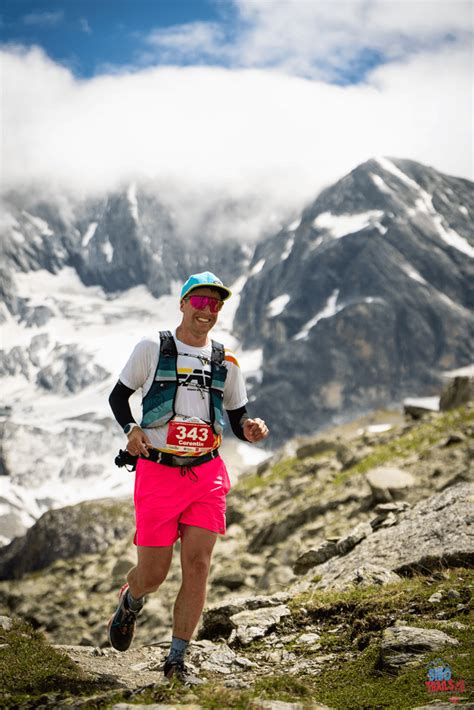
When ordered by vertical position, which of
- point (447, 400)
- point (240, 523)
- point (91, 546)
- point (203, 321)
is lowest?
point (91, 546)

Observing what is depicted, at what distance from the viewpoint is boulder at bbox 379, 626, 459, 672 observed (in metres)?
6.83

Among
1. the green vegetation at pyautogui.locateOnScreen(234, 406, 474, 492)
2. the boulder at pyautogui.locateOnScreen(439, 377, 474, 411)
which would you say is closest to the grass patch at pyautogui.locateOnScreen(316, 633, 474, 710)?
the green vegetation at pyautogui.locateOnScreen(234, 406, 474, 492)

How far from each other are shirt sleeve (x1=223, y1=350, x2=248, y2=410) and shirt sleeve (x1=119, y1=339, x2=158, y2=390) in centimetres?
83

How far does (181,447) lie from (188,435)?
0.46 ft

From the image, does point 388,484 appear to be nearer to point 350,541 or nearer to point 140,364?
point 350,541

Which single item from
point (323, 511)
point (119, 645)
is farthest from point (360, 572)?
point (323, 511)

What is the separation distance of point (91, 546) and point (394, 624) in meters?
79.3

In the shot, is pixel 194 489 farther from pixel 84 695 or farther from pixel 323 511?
pixel 323 511

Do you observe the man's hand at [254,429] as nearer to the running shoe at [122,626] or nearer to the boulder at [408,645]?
the running shoe at [122,626]

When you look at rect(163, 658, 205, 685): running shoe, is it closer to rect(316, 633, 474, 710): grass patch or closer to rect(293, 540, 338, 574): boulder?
rect(316, 633, 474, 710): grass patch

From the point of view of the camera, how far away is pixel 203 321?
765 cm

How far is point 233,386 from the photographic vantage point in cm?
796

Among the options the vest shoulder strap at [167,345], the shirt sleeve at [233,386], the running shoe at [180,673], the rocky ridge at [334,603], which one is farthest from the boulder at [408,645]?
the vest shoulder strap at [167,345]

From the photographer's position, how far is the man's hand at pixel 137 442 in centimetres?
723
